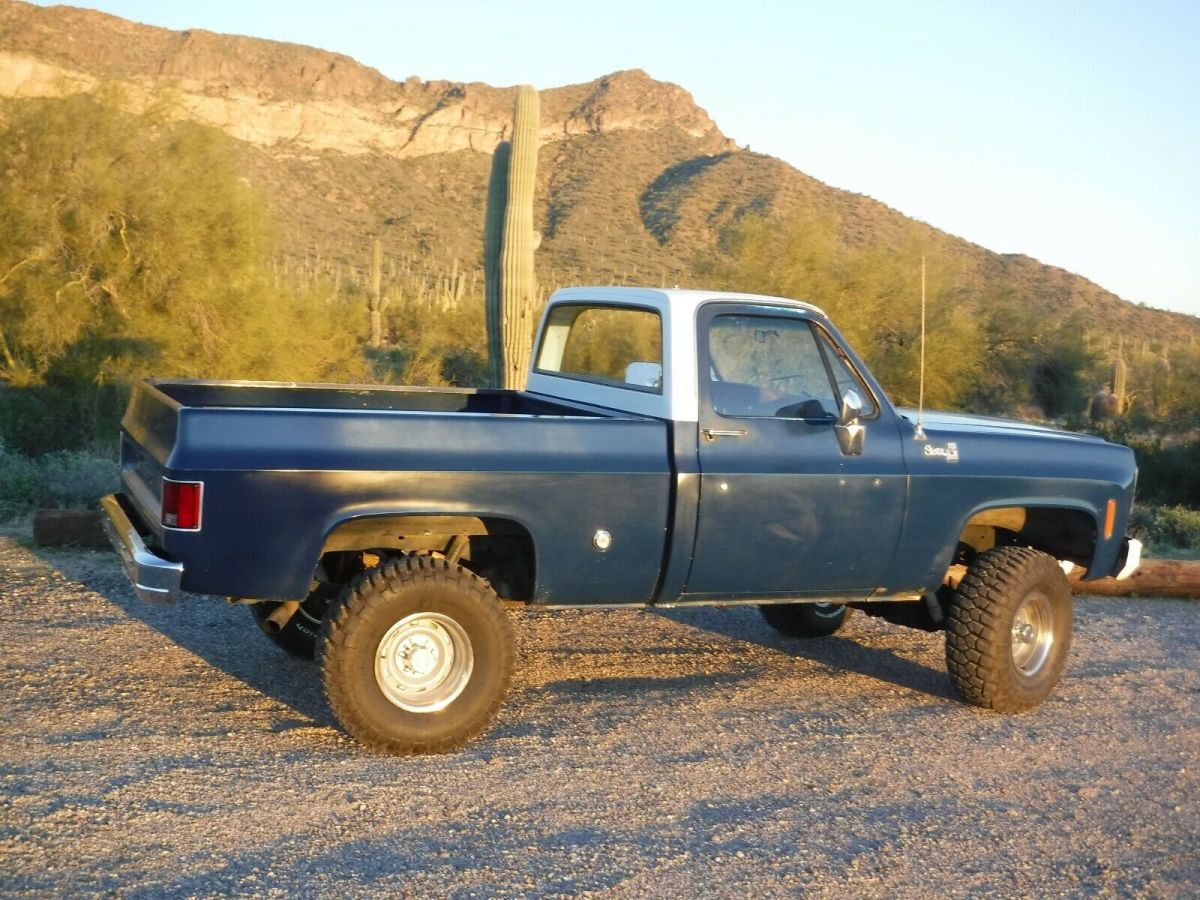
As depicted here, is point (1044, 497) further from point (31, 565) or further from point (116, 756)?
point (31, 565)

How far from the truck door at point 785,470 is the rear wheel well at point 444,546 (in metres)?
0.83

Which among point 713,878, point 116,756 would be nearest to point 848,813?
point 713,878

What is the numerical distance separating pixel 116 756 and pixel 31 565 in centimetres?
447

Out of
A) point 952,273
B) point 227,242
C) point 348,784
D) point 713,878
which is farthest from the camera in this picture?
point 952,273

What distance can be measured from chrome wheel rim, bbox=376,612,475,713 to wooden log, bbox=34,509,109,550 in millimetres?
5045

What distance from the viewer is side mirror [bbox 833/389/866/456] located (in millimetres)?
6422

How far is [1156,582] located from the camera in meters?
10.8

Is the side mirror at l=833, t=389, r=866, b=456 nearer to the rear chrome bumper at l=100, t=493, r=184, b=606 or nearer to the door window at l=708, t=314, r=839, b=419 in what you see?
the door window at l=708, t=314, r=839, b=419

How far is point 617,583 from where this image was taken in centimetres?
609

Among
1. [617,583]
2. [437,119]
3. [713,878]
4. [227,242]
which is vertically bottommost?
[713,878]

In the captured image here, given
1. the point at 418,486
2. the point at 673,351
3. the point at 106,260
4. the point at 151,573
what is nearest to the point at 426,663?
the point at 418,486

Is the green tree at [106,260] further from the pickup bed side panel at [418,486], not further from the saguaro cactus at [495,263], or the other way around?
the pickup bed side panel at [418,486]

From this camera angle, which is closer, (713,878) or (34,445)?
(713,878)

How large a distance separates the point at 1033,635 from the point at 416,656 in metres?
3.52
